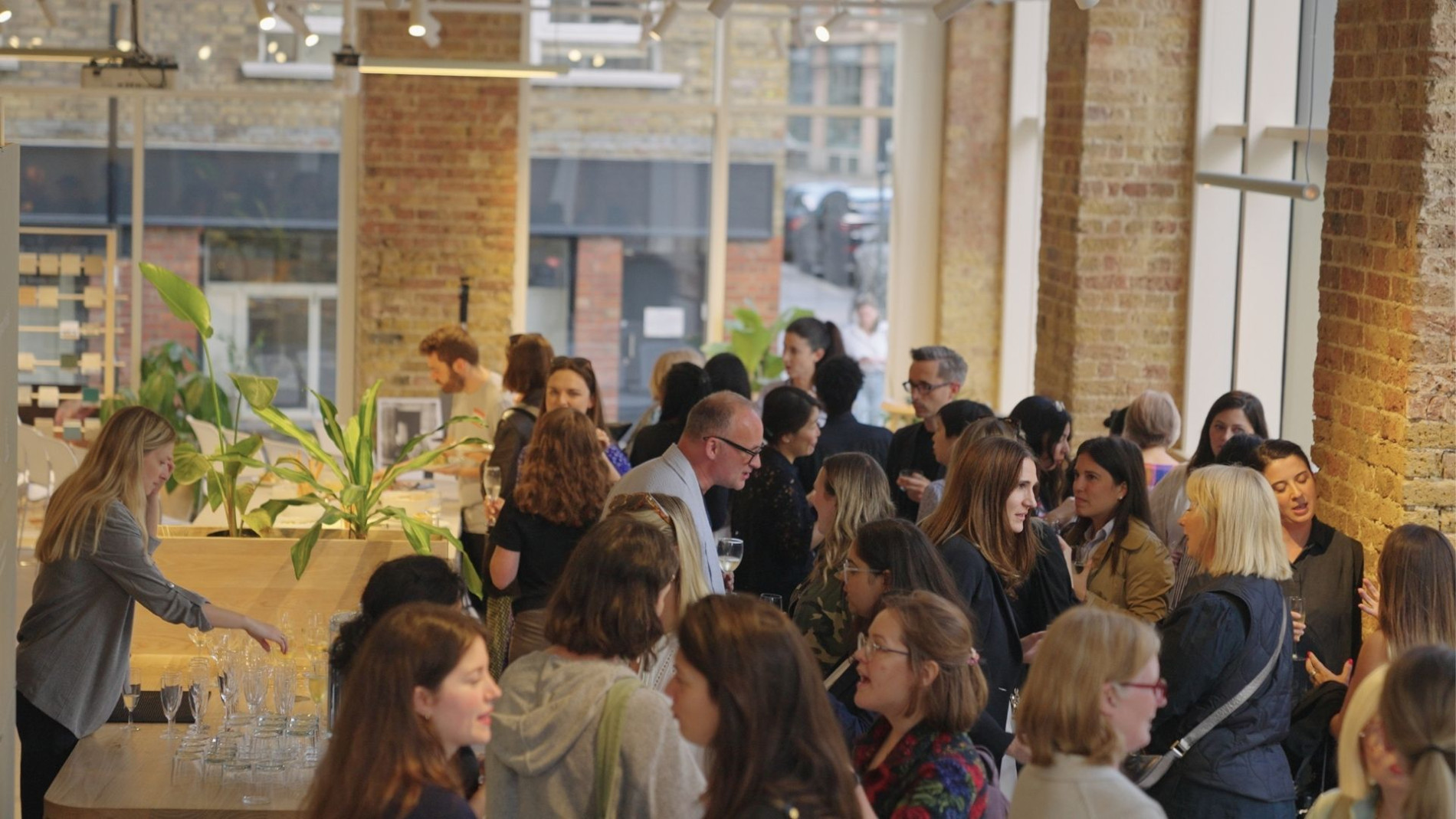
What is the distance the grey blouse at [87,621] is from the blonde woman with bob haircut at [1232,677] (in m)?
2.53

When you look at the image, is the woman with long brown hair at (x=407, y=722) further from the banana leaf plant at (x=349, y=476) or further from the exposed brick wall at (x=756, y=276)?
the exposed brick wall at (x=756, y=276)

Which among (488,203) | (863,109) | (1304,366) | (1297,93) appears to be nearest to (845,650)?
(1304,366)

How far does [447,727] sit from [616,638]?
1.74 ft

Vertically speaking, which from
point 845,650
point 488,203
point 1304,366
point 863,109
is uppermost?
point 863,109

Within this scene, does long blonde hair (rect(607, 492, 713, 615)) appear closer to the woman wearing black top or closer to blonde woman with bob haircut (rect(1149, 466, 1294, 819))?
the woman wearing black top

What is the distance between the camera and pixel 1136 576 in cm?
490

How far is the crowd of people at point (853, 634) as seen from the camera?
2676mm

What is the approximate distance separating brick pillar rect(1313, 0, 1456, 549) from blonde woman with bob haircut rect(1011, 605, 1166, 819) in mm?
2506

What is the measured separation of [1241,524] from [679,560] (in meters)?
1.33

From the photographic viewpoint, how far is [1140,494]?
5070mm

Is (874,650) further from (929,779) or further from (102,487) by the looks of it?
(102,487)

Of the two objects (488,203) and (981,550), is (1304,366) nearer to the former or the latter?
(981,550)

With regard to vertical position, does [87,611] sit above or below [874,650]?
below

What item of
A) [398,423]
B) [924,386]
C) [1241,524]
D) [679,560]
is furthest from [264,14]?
[1241,524]
